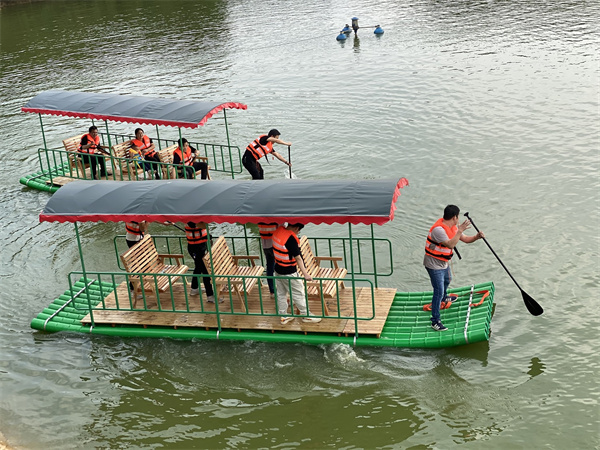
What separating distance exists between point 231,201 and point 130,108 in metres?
9.25

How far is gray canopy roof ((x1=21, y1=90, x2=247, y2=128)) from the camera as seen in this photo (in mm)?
18844

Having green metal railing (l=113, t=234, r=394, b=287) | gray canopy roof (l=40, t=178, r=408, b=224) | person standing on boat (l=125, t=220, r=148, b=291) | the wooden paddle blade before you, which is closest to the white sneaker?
gray canopy roof (l=40, t=178, r=408, b=224)

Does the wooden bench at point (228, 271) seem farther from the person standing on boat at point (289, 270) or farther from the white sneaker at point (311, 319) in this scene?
the white sneaker at point (311, 319)

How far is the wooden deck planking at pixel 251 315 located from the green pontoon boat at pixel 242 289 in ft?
0.06

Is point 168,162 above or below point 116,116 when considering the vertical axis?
below

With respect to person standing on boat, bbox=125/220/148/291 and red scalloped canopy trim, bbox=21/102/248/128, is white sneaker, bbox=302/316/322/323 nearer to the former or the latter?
person standing on boat, bbox=125/220/148/291

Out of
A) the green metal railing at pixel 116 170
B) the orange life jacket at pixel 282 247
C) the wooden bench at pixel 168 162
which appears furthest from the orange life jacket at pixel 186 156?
Result: the orange life jacket at pixel 282 247

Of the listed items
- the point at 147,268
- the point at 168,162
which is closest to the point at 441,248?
the point at 147,268

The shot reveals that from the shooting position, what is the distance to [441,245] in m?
11.2

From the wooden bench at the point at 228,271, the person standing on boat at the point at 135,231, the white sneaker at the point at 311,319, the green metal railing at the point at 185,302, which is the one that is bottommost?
the white sneaker at the point at 311,319

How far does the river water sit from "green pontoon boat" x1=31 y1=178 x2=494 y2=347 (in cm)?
35

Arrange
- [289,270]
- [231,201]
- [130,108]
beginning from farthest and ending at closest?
1. [130,108]
2. [289,270]
3. [231,201]

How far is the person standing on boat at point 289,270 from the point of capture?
37.4 feet

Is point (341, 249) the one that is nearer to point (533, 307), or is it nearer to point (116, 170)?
point (533, 307)
